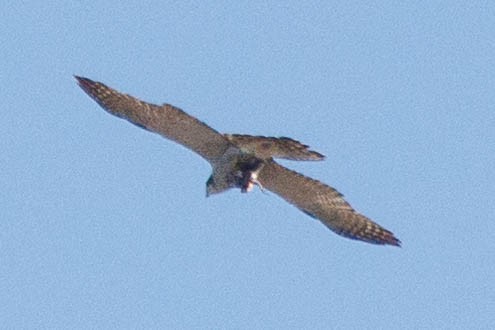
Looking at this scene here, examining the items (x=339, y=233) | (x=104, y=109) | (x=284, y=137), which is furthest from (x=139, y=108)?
(x=339, y=233)

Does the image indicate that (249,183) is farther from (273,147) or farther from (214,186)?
(273,147)

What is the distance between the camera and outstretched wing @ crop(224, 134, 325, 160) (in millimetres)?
20922

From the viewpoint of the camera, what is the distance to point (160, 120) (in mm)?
21656

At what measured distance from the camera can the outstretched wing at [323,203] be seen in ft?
74.4

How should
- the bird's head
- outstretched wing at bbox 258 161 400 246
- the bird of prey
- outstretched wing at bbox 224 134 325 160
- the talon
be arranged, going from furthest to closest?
outstretched wing at bbox 258 161 400 246 → the bird's head → the talon → the bird of prey → outstretched wing at bbox 224 134 325 160

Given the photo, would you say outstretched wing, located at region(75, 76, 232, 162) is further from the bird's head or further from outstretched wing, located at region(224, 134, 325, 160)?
the bird's head

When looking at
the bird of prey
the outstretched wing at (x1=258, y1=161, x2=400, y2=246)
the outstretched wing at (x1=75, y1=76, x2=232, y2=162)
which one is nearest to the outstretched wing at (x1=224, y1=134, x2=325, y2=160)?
the bird of prey

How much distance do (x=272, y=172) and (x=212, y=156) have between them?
2.96 feet

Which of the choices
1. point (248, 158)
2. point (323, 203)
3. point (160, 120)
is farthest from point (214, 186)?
point (323, 203)

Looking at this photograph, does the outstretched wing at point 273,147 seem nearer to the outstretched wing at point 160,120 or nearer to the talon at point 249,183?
the outstretched wing at point 160,120

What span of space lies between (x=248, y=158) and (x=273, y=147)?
72cm

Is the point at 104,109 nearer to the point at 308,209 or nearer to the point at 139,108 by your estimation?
the point at 139,108

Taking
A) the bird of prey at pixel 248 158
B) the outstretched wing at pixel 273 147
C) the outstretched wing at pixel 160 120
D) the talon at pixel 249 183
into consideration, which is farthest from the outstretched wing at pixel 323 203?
the outstretched wing at pixel 160 120

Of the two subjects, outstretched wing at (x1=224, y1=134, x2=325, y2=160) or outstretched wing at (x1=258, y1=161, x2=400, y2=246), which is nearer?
outstretched wing at (x1=224, y1=134, x2=325, y2=160)
